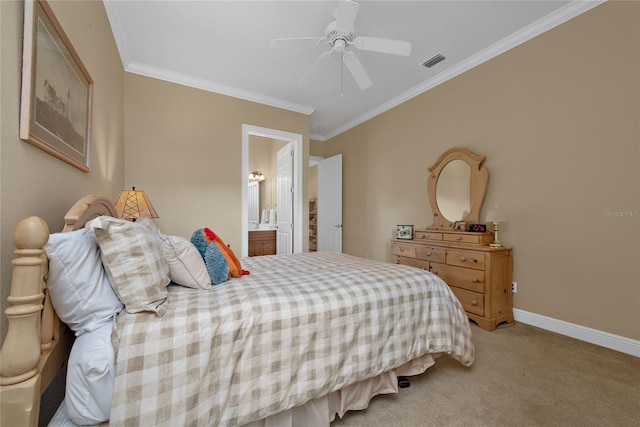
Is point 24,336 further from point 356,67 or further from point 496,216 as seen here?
point 496,216

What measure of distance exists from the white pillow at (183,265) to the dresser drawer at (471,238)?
8.33ft

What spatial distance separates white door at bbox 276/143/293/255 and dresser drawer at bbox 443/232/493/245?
232 centimetres

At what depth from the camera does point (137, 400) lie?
0.90 m

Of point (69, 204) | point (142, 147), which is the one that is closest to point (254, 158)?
point (142, 147)

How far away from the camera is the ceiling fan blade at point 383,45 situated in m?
2.01

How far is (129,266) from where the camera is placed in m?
1.03

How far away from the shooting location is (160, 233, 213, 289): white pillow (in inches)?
52.8

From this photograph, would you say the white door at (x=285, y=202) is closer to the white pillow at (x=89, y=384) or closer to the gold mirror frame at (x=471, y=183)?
the gold mirror frame at (x=471, y=183)

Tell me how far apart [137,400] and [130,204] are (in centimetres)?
192

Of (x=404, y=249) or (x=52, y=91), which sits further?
(x=404, y=249)

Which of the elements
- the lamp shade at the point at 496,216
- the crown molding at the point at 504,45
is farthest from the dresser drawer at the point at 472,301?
the crown molding at the point at 504,45

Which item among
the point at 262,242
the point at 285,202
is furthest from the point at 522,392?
the point at 262,242

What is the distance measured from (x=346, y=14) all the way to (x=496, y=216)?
92.3 inches

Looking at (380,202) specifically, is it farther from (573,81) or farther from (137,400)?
(137,400)
